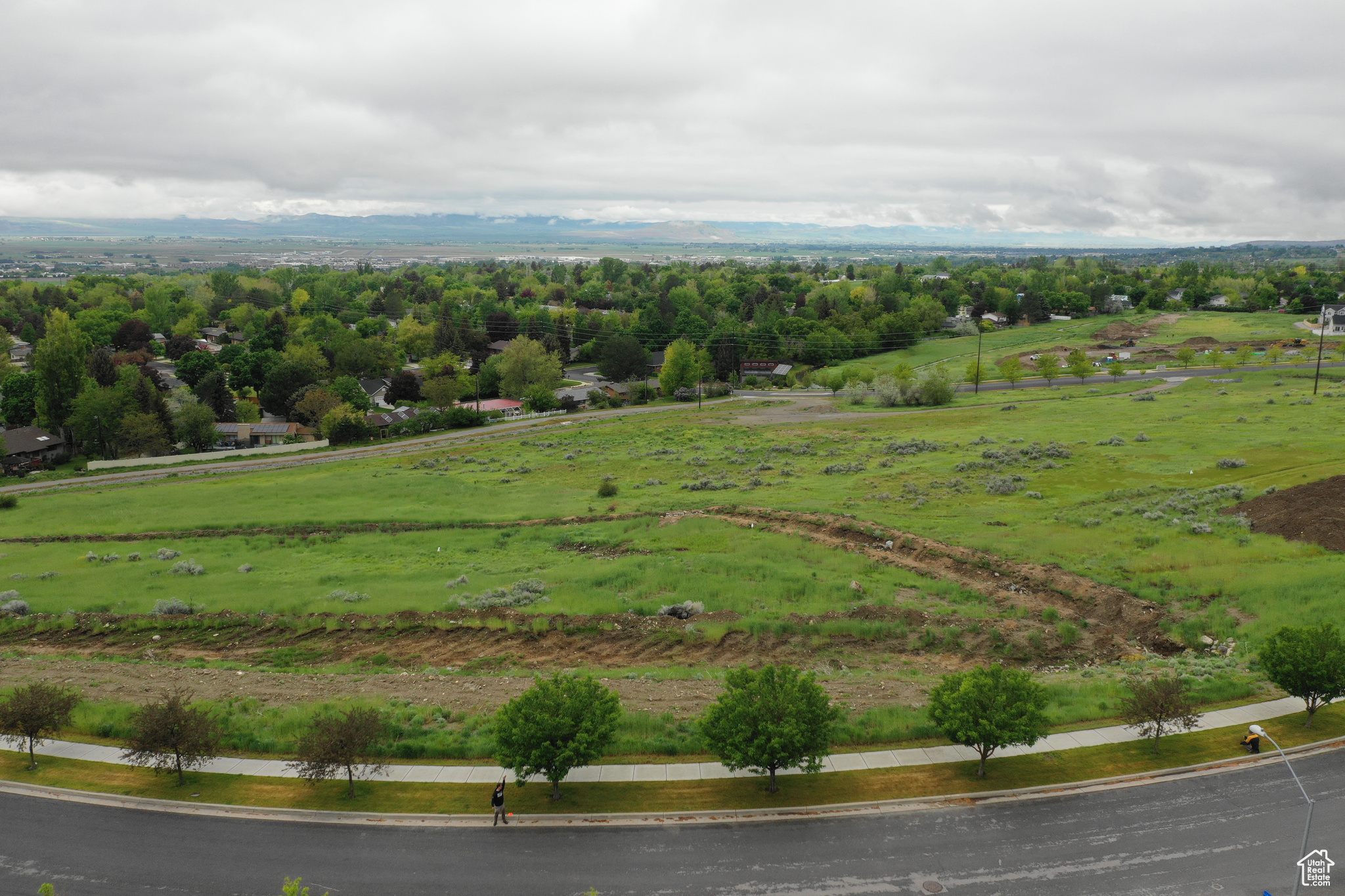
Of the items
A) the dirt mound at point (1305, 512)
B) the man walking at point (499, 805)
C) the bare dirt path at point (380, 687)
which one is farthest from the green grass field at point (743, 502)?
the man walking at point (499, 805)

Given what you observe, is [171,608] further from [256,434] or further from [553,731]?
[256,434]

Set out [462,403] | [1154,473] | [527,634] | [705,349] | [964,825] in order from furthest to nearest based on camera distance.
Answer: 1. [705,349]
2. [462,403]
3. [1154,473]
4. [527,634]
5. [964,825]

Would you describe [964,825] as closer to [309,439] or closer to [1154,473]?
[1154,473]

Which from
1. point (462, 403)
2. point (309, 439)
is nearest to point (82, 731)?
point (309, 439)

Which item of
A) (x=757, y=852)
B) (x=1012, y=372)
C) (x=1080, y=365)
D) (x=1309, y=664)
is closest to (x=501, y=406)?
(x=1012, y=372)

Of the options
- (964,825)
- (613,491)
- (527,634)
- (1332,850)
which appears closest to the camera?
(1332,850)

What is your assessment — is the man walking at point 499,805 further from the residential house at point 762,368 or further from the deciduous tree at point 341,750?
the residential house at point 762,368
